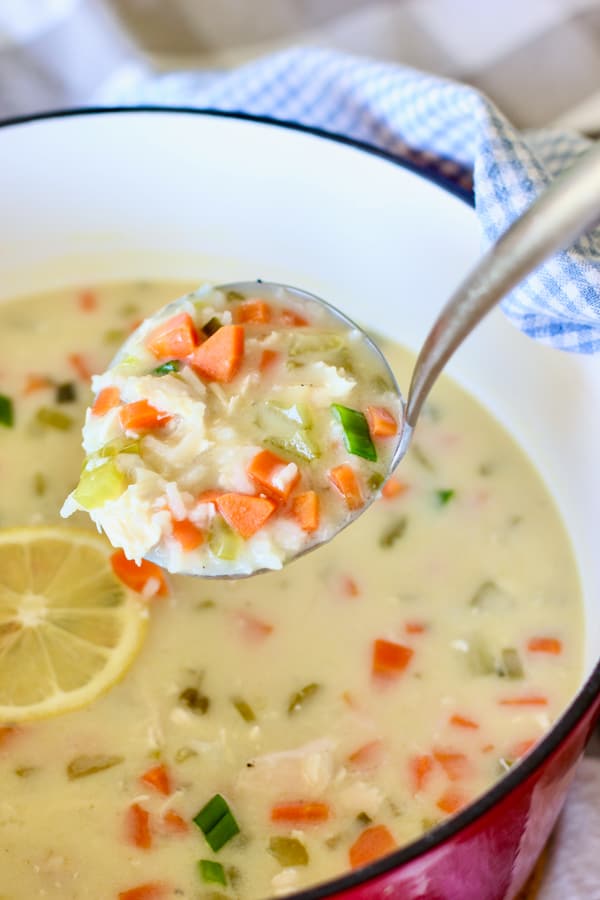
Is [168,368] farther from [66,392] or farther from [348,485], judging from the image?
[66,392]

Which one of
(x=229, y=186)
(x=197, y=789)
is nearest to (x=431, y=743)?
(x=197, y=789)

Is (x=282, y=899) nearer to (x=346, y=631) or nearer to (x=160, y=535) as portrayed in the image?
(x=160, y=535)

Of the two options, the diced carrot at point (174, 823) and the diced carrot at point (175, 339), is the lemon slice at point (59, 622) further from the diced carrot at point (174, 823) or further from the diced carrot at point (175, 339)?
the diced carrot at point (175, 339)

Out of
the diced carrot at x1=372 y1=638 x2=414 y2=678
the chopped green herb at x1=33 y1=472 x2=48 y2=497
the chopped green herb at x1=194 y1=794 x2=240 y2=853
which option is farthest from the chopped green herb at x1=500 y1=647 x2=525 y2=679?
the chopped green herb at x1=33 y1=472 x2=48 y2=497

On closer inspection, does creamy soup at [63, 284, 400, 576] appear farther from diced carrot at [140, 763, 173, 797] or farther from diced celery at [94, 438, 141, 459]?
diced carrot at [140, 763, 173, 797]

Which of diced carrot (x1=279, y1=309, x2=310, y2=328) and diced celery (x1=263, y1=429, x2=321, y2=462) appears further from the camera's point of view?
diced carrot (x1=279, y1=309, x2=310, y2=328)

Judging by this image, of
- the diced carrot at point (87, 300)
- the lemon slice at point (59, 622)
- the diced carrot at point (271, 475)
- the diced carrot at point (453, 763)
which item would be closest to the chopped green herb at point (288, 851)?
the diced carrot at point (453, 763)

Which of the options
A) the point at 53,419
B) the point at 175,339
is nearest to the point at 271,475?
the point at 175,339
